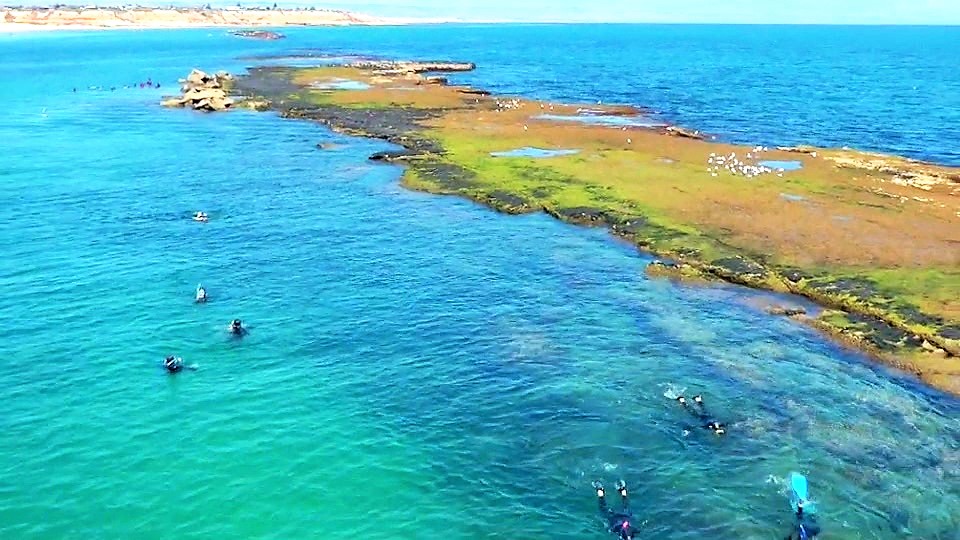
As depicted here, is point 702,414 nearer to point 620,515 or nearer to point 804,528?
A: point 804,528

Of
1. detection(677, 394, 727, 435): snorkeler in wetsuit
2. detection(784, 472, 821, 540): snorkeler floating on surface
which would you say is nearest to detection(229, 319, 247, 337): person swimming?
detection(677, 394, 727, 435): snorkeler in wetsuit

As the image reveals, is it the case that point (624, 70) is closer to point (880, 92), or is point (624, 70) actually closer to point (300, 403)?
point (880, 92)

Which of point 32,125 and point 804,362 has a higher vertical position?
point 804,362

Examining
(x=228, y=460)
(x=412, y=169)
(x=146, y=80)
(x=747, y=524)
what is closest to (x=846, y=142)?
(x=412, y=169)

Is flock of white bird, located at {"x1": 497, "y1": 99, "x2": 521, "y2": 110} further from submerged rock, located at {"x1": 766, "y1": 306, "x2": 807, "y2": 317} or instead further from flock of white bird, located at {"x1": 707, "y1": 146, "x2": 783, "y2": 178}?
submerged rock, located at {"x1": 766, "y1": 306, "x2": 807, "y2": 317}

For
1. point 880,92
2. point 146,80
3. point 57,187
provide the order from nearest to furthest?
1. point 57,187
2. point 880,92
3. point 146,80

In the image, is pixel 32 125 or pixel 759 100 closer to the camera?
pixel 32 125
